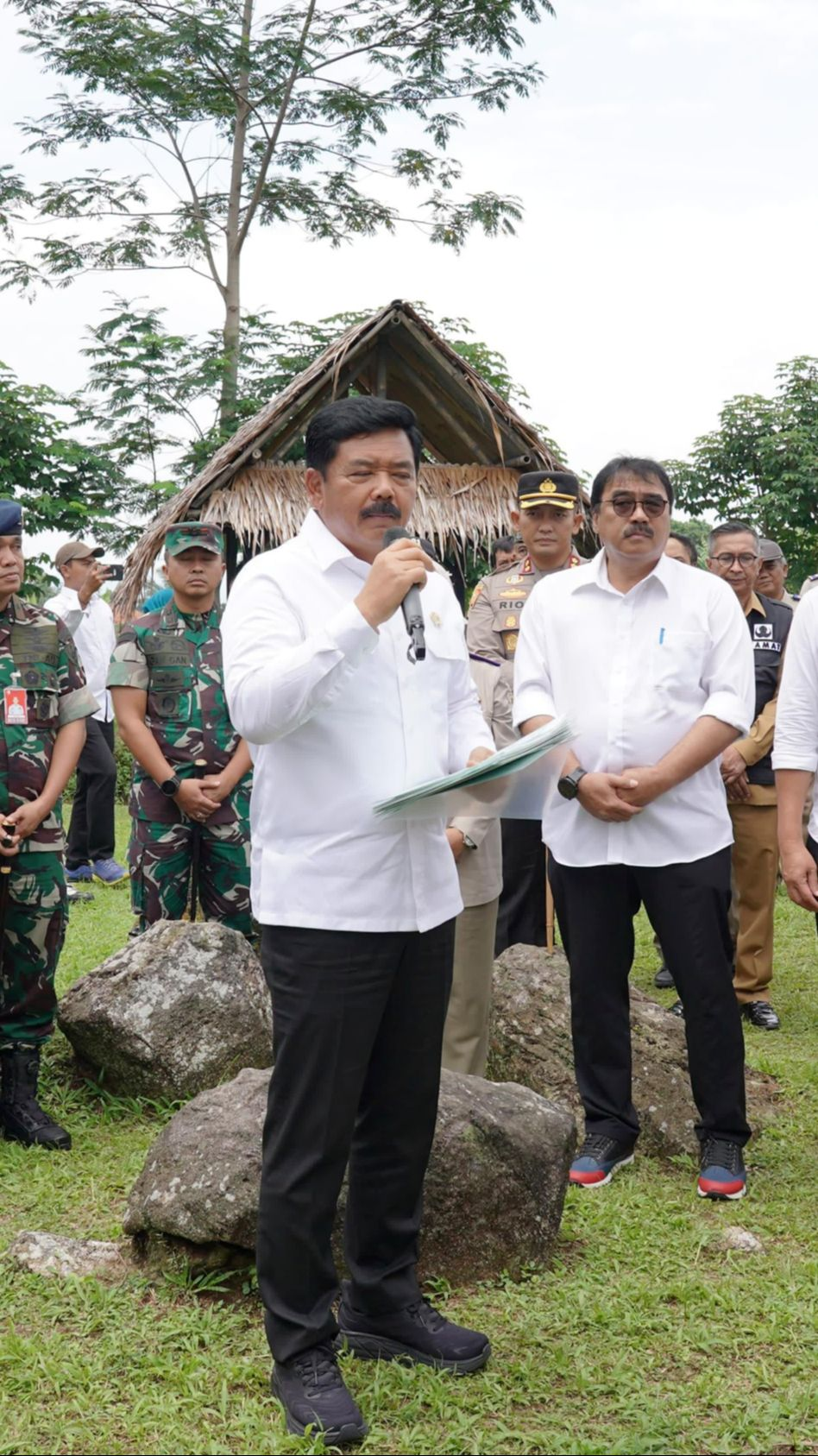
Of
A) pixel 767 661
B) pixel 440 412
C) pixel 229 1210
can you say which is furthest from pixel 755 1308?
pixel 440 412

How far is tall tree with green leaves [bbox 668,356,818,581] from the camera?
28547 mm

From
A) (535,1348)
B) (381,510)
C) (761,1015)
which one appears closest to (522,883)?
(761,1015)

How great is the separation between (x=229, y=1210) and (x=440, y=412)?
7.66 meters

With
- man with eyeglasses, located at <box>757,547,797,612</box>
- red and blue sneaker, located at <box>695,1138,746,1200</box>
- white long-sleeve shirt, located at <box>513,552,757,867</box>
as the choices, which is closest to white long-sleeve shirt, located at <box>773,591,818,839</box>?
white long-sleeve shirt, located at <box>513,552,757,867</box>

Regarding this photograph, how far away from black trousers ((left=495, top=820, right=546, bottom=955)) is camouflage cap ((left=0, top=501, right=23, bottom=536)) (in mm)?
2773

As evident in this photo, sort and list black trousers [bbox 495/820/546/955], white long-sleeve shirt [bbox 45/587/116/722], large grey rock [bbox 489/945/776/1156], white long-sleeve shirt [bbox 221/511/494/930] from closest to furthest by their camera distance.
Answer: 1. white long-sleeve shirt [bbox 221/511/494/930]
2. large grey rock [bbox 489/945/776/1156]
3. black trousers [bbox 495/820/546/955]
4. white long-sleeve shirt [bbox 45/587/116/722]

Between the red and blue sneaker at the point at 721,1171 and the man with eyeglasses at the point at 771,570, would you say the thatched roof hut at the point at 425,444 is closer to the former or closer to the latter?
the man with eyeglasses at the point at 771,570

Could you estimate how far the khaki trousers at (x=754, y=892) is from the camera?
22.7 ft

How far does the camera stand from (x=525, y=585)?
20.1ft

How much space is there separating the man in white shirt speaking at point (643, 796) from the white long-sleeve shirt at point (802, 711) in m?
0.16

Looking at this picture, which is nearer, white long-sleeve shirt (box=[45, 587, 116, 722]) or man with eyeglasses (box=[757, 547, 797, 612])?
man with eyeglasses (box=[757, 547, 797, 612])

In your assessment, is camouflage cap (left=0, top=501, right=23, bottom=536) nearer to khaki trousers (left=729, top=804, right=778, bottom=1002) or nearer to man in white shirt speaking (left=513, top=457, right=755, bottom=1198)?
man in white shirt speaking (left=513, top=457, right=755, bottom=1198)

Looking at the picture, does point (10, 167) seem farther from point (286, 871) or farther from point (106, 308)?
point (286, 871)

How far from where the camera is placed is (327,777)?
2.97 metres
